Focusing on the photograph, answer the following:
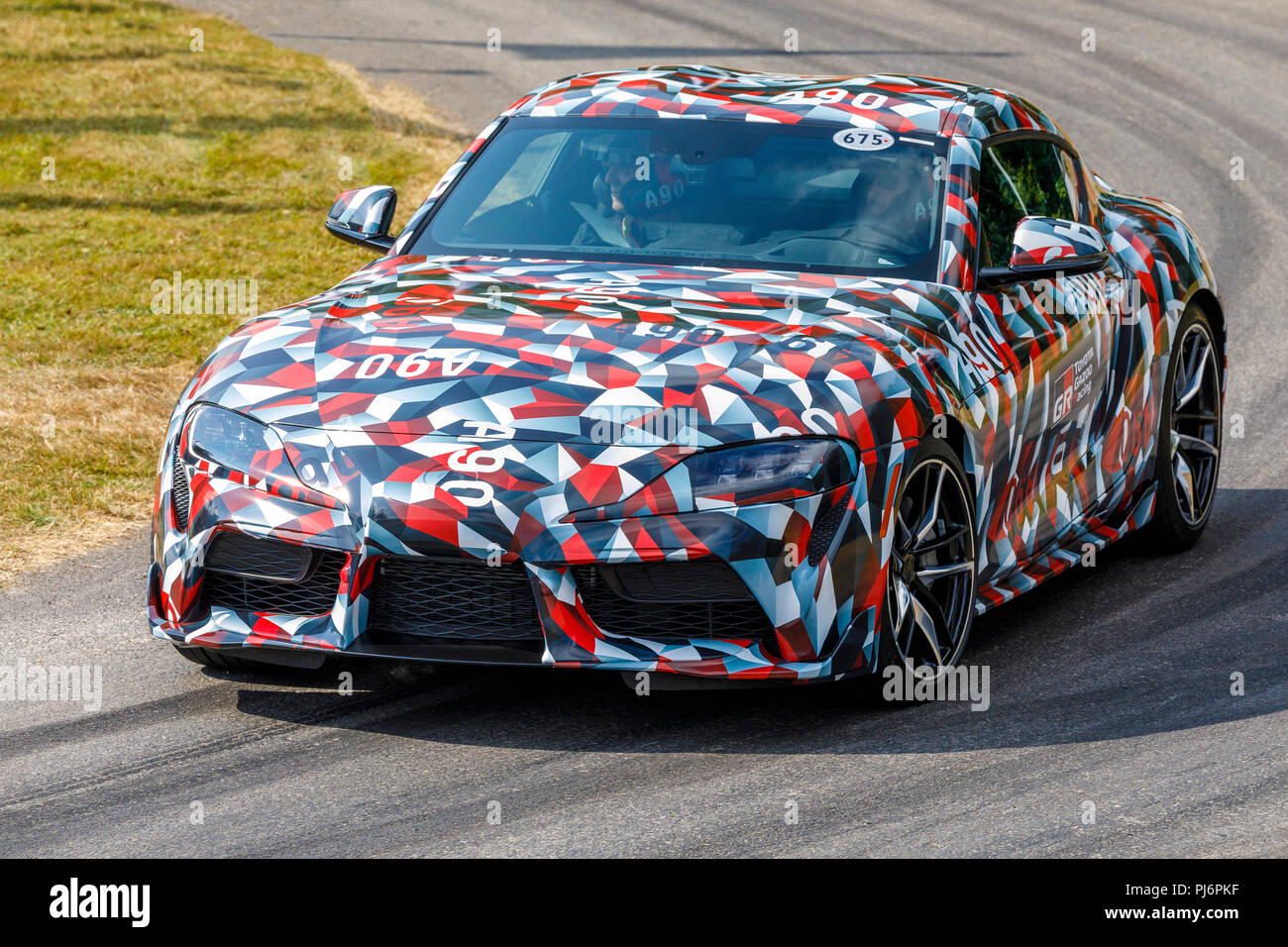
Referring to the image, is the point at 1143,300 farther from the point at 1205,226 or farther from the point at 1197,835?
the point at 1205,226

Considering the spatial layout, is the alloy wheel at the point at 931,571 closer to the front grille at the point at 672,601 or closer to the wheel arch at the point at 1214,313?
the front grille at the point at 672,601

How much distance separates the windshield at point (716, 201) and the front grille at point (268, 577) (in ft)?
5.48

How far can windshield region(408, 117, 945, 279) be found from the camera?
6355mm

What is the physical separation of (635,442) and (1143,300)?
3074mm

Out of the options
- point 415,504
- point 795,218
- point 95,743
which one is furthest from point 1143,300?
point 95,743

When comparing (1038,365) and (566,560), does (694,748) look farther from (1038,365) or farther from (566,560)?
(1038,365)

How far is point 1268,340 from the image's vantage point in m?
11.8

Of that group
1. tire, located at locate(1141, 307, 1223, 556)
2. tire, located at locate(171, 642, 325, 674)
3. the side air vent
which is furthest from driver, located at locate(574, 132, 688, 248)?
tire, located at locate(1141, 307, 1223, 556)

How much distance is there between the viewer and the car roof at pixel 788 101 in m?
6.76

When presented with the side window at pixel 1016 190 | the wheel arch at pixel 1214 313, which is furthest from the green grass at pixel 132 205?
the wheel arch at pixel 1214 313

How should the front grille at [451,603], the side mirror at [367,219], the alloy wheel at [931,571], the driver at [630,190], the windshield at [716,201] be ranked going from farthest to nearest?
the side mirror at [367,219], the driver at [630,190], the windshield at [716,201], the alloy wheel at [931,571], the front grille at [451,603]

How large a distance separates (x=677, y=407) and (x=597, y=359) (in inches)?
12.7

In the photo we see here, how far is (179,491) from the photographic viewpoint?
544 cm

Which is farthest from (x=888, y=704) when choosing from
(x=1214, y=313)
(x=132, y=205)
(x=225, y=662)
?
(x=132, y=205)
